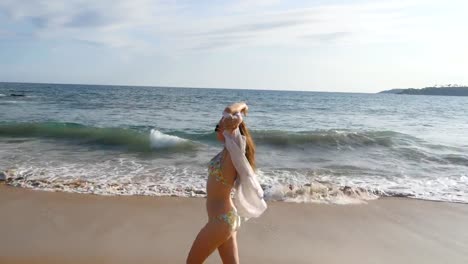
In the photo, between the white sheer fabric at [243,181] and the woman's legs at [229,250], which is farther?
the woman's legs at [229,250]

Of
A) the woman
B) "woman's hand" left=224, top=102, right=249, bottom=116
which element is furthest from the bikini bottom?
"woman's hand" left=224, top=102, right=249, bottom=116

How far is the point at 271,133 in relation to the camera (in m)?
17.3

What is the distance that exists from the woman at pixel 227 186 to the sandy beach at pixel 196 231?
125 centimetres

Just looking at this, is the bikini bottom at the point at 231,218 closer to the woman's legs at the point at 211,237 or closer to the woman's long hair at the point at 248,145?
the woman's legs at the point at 211,237

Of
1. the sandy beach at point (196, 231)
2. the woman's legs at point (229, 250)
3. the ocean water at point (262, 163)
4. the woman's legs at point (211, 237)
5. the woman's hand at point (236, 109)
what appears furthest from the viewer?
the ocean water at point (262, 163)

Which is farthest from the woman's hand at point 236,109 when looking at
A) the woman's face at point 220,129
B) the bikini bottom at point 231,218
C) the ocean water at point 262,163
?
the ocean water at point 262,163

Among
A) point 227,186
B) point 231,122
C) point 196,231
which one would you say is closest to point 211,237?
point 227,186

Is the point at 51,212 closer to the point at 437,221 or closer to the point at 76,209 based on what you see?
the point at 76,209

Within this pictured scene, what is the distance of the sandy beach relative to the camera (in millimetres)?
4660

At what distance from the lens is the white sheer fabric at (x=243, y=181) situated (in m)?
3.21

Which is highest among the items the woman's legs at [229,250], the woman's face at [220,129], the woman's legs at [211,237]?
the woman's face at [220,129]

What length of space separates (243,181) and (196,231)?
235 centimetres

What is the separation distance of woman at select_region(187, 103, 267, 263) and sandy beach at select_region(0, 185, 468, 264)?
125 centimetres

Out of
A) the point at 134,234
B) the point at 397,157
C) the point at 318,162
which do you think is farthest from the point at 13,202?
the point at 397,157
